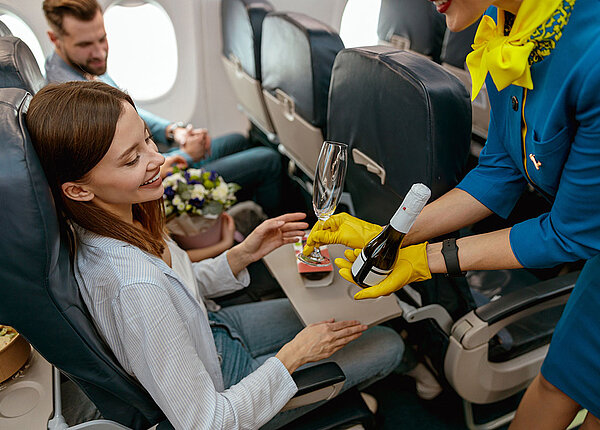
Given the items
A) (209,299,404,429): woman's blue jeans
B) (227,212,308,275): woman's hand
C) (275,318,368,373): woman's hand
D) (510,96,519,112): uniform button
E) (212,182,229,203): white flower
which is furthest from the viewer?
(212,182,229,203): white flower

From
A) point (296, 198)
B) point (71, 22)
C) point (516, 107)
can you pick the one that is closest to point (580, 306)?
point (516, 107)

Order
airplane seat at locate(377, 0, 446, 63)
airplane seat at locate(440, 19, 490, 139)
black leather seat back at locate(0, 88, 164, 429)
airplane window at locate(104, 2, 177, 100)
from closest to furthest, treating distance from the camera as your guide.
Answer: black leather seat back at locate(0, 88, 164, 429), airplane seat at locate(440, 19, 490, 139), airplane seat at locate(377, 0, 446, 63), airplane window at locate(104, 2, 177, 100)

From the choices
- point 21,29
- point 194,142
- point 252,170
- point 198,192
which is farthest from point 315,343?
point 21,29

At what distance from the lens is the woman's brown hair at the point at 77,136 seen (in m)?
1.03

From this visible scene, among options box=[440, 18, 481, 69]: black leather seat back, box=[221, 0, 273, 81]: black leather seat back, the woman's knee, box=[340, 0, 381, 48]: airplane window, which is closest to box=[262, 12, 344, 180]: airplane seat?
box=[221, 0, 273, 81]: black leather seat back

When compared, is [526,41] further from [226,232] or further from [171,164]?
[171,164]

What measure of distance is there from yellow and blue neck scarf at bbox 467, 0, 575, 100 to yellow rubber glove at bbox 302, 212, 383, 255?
0.58 m

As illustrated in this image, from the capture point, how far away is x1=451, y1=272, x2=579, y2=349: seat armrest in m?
1.52

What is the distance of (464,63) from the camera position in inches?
106

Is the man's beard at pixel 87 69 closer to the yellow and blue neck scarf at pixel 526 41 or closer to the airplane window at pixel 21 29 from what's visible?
the airplane window at pixel 21 29

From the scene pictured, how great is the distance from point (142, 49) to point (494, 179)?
9.18ft

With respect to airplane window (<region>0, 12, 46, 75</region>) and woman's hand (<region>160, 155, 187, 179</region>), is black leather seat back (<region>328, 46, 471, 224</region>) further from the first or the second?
airplane window (<region>0, 12, 46, 75</region>)

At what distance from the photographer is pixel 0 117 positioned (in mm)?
889

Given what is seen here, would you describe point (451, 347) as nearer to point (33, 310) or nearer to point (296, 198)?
point (33, 310)
